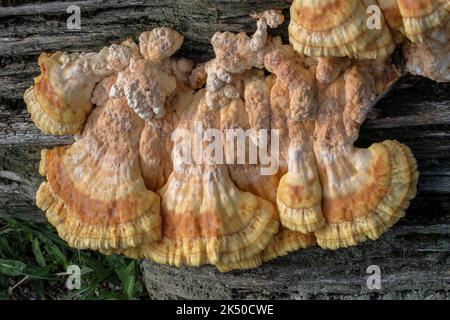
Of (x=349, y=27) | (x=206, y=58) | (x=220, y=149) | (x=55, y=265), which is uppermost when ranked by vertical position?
(x=349, y=27)

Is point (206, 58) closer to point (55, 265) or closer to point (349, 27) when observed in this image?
point (349, 27)

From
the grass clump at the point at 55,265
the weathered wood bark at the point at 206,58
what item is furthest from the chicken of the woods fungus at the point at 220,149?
the grass clump at the point at 55,265

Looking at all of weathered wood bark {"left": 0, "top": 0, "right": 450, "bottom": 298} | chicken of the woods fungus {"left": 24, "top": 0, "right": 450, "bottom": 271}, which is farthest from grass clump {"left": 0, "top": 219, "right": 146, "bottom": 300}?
chicken of the woods fungus {"left": 24, "top": 0, "right": 450, "bottom": 271}

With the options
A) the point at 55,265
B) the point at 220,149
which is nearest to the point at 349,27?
the point at 220,149

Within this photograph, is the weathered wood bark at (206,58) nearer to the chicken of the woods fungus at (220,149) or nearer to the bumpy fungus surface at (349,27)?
the chicken of the woods fungus at (220,149)

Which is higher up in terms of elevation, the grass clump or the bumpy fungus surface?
the bumpy fungus surface

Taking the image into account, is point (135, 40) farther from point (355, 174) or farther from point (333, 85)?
point (355, 174)

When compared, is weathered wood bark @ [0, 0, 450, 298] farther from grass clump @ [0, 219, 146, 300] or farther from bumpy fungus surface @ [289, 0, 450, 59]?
grass clump @ [0, 219, 146, 300]
